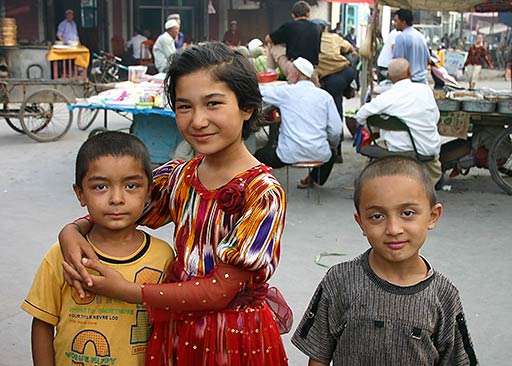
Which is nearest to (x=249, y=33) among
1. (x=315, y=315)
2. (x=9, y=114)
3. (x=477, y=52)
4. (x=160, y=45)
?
(x=477, y=52)

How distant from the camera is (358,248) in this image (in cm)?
543

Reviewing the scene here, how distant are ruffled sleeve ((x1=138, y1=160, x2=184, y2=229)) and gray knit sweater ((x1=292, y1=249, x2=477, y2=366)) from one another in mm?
522

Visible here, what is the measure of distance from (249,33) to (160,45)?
42.5 feet

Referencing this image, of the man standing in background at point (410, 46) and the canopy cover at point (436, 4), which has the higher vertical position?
the canopy cover at point (436, 4)

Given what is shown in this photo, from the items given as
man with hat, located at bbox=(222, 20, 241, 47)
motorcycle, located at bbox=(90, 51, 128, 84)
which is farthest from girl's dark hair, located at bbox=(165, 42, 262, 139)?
man with hat, located at bbox=(222, 20, 241, 47)

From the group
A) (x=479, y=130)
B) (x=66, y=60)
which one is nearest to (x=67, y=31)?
(x=66, y=60)

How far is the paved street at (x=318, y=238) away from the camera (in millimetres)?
3988

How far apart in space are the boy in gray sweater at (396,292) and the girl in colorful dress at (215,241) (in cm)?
23

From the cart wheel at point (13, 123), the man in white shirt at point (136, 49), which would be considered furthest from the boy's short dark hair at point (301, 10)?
the man in white shirt at point (136, 49)

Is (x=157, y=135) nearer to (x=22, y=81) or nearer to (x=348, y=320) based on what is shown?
(x=22, y=81)

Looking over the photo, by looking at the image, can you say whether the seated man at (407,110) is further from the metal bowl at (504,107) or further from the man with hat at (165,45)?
the man with hat at (165,45)

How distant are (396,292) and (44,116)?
8.82 metres

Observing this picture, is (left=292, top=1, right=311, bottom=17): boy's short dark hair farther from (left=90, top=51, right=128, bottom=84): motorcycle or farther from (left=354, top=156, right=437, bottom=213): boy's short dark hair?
(left=90, top=51, right=128, bottom=84): motorcycle

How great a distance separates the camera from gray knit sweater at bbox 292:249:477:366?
6.08ft
